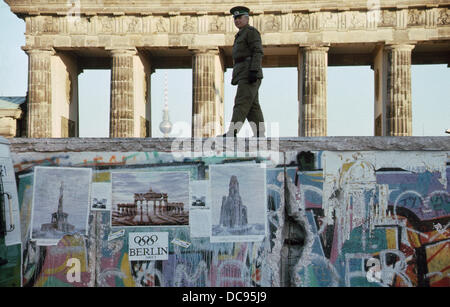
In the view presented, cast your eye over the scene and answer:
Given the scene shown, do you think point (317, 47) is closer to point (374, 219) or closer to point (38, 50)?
point (38, 50)

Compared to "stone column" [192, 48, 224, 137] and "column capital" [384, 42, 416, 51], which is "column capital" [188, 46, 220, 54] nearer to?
"stone column" [192, 48, 224, 137]

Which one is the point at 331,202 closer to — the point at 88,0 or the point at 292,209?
the point at 292,209

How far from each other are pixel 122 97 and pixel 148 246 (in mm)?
A: 23319

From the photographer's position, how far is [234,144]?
810 centimetres

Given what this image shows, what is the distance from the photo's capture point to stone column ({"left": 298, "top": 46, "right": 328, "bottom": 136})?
97.6 feet

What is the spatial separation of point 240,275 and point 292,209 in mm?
1110

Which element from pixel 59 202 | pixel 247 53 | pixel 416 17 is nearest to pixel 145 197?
pixel 59 202

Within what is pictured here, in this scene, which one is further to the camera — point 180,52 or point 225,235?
point 180,52

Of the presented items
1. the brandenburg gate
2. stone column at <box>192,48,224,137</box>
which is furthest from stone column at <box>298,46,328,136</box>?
stone column at <box>192,48,224,137</box>

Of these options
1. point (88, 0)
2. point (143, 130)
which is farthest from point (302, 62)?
point (88, 0)

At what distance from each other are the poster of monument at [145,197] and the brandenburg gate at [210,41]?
71.6 ft

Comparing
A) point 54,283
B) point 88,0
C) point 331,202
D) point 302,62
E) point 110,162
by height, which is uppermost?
point 88,0

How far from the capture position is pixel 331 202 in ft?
26.2

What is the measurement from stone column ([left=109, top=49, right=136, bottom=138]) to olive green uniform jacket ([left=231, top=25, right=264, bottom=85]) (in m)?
21.5
